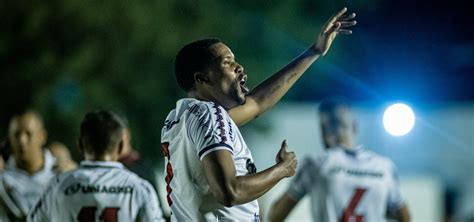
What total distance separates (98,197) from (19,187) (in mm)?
2767

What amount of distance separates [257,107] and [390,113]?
12574 mm

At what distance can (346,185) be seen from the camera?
1011 centimetres

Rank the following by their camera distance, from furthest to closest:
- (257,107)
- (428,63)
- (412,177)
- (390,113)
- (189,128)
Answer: (428,63)
(412,177)
(390,113)
(257,107)
(189,128)

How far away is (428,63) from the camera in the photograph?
26.8 m

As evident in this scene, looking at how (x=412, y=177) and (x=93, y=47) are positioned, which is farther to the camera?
(x=412, y=177)

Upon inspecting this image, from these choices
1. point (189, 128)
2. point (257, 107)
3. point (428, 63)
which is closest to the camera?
point (189, 128)

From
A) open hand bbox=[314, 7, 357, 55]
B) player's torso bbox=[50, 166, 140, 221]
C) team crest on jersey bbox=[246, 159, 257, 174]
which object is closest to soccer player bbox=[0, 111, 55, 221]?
player's torso bbox=[50, 166, 140, 221]

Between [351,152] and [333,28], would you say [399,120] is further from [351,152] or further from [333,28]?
[333,28]

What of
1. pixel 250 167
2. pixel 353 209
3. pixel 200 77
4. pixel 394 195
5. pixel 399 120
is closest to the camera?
pixel 250 167

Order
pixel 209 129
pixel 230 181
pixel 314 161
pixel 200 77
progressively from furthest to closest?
pixel 314 161, pixel 200 77, pixel 209 129, pixel 230 181

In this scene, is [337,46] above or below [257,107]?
above

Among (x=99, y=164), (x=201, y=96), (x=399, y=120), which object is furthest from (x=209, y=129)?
(x=399, y=120)

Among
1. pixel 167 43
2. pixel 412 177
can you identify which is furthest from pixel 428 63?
pixel 167 43

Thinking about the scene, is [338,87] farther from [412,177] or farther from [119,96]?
[119,96]
